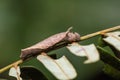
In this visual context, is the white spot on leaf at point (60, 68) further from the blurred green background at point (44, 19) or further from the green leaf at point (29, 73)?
the blurred green background at point (44, 19)

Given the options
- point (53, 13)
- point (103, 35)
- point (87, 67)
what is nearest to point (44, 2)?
point (53, 13)

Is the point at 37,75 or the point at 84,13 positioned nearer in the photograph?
the point at 37,75

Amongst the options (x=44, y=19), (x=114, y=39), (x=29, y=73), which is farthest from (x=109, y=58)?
(x=44, y=19)

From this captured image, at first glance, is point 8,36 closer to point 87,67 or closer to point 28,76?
point 87,67

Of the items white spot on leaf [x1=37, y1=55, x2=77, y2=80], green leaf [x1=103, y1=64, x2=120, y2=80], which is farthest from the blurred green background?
white spot on leaf [x1=37, y1=55, x2=77, y2=80]

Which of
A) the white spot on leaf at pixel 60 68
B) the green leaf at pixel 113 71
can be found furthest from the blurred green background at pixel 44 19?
the white spot on leaf at pixel 60 68
